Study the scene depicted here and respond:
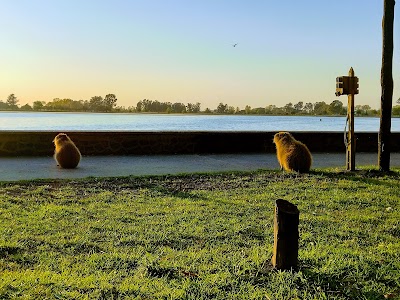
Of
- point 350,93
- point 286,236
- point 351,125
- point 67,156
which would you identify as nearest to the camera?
point 286,236

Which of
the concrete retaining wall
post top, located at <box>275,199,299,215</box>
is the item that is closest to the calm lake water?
the concrete retaining wall

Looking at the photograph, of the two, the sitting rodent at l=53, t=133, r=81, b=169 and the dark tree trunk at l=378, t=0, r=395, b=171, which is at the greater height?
the dark tree trunk at l=378, t=0, r=395, b=171

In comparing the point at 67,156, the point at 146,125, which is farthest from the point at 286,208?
the point at 146,125

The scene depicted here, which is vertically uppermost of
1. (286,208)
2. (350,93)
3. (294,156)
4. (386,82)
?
(386,82)

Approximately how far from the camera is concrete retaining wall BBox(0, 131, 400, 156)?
45.6ft

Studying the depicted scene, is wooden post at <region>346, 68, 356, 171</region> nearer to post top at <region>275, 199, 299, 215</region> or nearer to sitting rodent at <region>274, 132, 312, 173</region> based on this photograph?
sitting rodent at <region>274, 132, 312, 173</region>

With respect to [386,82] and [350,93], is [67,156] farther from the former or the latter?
[386,82]

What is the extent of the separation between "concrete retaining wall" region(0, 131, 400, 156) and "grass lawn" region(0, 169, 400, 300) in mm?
5852

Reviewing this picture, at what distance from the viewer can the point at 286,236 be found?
3.85 meters

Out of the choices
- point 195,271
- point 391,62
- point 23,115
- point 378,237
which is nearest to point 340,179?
point 391,62

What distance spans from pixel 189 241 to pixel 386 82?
6.78m

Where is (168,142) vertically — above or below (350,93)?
below

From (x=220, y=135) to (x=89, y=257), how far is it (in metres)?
11.5

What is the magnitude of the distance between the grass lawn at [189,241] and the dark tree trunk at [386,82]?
5.14 ft
